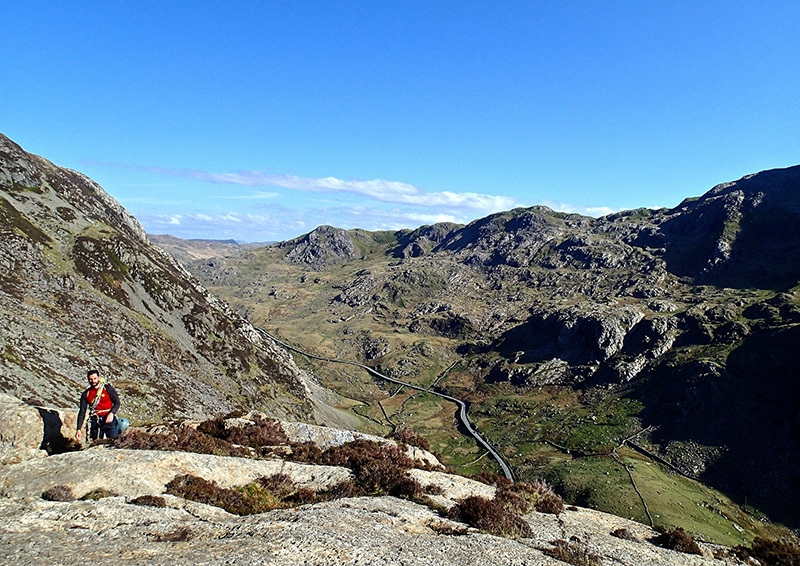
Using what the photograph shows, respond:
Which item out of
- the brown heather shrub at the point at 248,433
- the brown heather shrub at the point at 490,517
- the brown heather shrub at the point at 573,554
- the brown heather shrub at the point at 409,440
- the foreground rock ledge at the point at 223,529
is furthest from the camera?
the brown heather shrub at the point at 409,440

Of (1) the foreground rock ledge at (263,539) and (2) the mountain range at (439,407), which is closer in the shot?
(1) the foreground rock ledge at (263,539)

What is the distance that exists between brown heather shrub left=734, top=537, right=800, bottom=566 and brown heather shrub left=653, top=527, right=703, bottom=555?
212 centimetres

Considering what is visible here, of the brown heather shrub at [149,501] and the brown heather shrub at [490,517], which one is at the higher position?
the brown heather shrub at [149,501]

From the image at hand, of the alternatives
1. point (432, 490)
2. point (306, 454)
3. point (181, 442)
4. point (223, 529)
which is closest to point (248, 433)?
point (306, 454)

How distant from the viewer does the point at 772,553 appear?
65.1ft

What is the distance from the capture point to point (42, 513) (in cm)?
1598

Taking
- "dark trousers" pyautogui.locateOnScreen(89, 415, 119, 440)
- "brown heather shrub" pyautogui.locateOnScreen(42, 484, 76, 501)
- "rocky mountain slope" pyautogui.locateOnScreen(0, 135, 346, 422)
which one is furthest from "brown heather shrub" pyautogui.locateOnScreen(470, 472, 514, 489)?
"rocky mountain slope" pyautogui.locateOnScreen(0, 135, 346, 422)

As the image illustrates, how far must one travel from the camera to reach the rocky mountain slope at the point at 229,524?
46.6 feet

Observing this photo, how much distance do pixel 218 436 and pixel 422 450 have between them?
1349cm

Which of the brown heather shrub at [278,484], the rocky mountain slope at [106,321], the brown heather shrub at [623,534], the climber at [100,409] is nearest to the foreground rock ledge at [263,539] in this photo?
the brown heather shrub at [623,534]

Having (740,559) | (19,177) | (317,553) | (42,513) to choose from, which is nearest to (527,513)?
(740,559)

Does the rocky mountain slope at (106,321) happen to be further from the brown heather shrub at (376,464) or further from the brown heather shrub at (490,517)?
the brown heather shrub at (490,517)

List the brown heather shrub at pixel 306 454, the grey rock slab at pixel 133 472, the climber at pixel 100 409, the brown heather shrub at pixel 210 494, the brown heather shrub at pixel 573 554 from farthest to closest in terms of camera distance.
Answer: the brown heather shrub at pixel 306 454 → the climber at pixel 100 409 → the brown heather shrub at pixel 210 494 → the grey rock slab at pixel 133 472 → the brown heather shrub at pixel 573 554

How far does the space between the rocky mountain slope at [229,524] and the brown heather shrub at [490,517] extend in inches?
14.1
